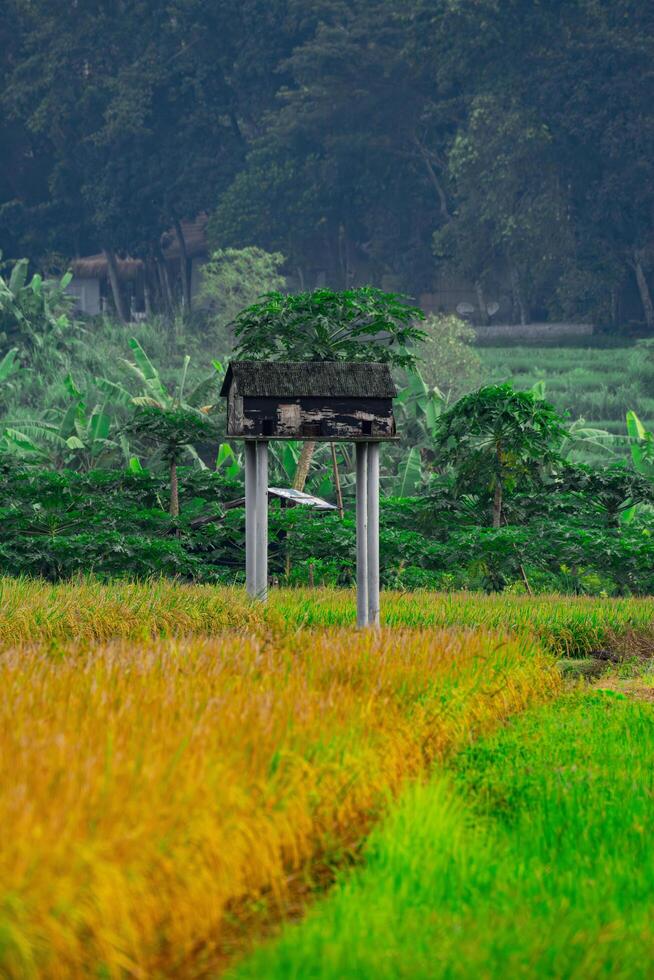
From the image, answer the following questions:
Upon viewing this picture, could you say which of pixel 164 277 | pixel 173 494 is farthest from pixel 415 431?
pixel 164 277

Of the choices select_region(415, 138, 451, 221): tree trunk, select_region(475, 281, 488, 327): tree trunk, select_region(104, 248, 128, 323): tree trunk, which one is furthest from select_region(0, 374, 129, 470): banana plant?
select_region(104, 248, 128, 323): tree trunk

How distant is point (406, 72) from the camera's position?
189ft

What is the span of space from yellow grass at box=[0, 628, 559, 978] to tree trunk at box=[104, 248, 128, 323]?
54.3m

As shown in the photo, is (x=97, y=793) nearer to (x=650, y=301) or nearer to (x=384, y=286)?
(x=650, y=301)

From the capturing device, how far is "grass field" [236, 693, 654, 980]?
16.0 ft

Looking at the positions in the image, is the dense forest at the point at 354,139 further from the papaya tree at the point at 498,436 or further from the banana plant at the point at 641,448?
the papaya tree at the point at 498,436

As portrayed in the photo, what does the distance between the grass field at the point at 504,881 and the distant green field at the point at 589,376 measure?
26029mm

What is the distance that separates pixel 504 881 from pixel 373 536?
640 centimetres

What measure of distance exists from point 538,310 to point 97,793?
2180 inches

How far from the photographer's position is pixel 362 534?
12023mm

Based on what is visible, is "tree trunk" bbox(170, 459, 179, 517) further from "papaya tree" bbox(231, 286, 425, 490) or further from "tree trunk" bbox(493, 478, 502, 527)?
"tree trunk" bbox(493, 478, 502, 527)

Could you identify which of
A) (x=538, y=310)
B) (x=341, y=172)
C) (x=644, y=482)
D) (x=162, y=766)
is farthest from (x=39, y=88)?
(x=162, y=766)

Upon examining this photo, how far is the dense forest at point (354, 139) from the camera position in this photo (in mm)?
50562

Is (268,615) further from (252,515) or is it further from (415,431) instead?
(415,431)
